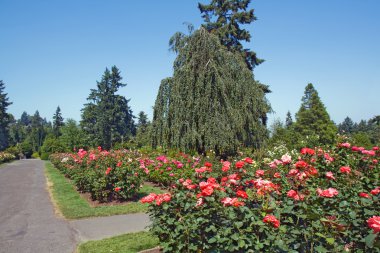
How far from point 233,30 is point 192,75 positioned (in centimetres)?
1133

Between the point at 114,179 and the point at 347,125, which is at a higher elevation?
the point at 347,125

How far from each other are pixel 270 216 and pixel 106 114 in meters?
46.3

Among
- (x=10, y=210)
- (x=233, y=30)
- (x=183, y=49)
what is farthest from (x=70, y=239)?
(x=233, y=30)

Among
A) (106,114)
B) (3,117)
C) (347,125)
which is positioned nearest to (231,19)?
(106,114)

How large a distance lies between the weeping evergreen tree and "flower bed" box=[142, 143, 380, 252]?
7155mm

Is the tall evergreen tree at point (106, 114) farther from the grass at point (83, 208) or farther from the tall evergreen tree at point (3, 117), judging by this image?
the grass at point (83, 208)

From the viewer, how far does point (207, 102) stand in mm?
11219

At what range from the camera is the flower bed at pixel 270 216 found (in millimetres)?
2465

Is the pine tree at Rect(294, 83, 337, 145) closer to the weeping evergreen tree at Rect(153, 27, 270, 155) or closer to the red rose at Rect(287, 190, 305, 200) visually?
the weeping evergreen tree at Rect(153, 27, 270, 155)

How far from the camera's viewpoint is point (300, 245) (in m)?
2.43

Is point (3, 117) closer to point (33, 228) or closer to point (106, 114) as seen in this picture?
point (106, 114)

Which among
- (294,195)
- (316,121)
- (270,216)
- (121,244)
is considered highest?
(316,121)

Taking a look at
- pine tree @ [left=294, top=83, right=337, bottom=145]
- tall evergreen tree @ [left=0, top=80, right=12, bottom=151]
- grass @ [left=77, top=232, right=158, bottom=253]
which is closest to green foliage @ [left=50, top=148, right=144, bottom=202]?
grass @ [left=77, top=232, right=158, bottom=253]

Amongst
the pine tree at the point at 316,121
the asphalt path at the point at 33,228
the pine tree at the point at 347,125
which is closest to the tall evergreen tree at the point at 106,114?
the pine tree at the point at 316,121
